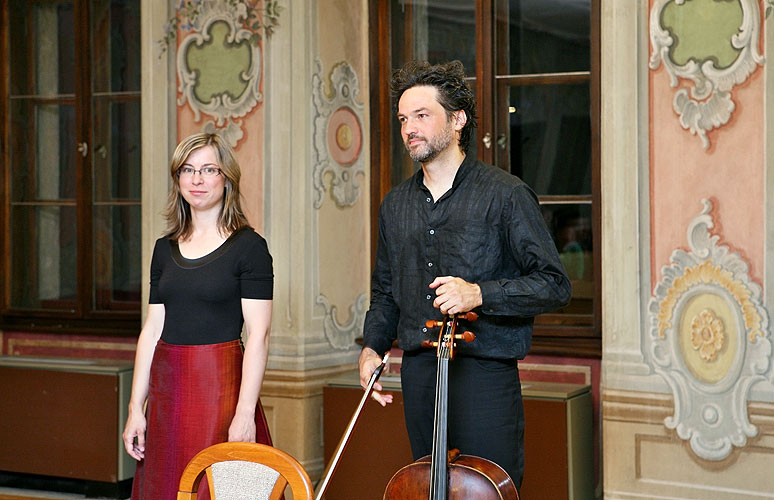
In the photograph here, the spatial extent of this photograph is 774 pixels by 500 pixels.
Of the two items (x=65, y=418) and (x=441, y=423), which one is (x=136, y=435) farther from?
(x=65, y=418)

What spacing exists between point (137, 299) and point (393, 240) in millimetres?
3062

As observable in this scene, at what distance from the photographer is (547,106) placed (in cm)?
443

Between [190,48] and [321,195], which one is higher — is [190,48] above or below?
above

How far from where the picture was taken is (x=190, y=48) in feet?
15.7


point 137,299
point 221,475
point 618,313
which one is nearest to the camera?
point 221,475

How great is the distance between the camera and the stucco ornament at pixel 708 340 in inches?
142

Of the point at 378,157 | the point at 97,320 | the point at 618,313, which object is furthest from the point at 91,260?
the point at 618,313

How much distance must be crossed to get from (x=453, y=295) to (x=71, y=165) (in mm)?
3815

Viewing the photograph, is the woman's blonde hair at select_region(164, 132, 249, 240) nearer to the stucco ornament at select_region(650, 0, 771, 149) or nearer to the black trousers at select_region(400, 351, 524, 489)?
the black trousers at select_region(400, 351, 524, 489)

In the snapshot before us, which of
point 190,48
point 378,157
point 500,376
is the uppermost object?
point 190,48

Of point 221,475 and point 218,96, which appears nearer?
point 221,475

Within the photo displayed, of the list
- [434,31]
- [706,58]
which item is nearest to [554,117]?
[434,31]

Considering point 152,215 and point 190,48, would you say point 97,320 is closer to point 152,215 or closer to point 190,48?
point 152,215

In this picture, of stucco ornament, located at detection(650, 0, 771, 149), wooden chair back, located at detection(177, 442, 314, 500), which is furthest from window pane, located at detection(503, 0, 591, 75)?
wooden chair back, located at detection(177, 442, 314, 500)
